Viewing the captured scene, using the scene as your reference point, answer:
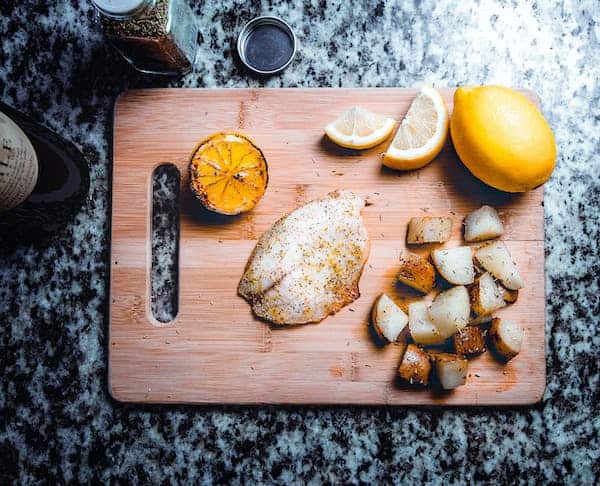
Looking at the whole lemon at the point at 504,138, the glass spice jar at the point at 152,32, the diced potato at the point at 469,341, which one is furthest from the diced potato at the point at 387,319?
the glass spice jar at the point at 152,32

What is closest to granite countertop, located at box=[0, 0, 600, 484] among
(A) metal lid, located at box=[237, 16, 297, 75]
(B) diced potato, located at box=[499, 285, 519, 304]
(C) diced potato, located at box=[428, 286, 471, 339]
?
(A) metal lid, located at box=[237, 16, 297, 75]

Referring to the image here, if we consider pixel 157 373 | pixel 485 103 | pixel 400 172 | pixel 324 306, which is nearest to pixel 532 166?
pixel 485 103

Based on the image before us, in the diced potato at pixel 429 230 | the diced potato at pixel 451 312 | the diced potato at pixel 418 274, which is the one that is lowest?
the diced potato at pixel 451 312

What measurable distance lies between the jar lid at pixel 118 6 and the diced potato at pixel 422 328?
0.92 meters

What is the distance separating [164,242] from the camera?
4.81ft

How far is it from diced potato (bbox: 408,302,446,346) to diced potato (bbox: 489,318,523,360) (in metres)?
0.12

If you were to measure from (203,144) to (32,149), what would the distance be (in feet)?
1.21

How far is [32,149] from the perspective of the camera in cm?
115

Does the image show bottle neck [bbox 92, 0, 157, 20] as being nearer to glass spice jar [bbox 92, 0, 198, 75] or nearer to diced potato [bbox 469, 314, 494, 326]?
glass spice jar [bbox 92, 0, 198, 75]

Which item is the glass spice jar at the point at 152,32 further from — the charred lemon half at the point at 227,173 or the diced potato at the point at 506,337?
the diced potato at the point at 506,337

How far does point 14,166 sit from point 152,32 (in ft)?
1.40

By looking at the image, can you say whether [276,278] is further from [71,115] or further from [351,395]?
[71,115]

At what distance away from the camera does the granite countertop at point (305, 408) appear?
1445mm

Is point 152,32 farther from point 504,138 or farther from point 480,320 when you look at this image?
point 480,320
